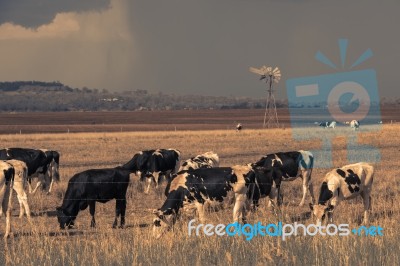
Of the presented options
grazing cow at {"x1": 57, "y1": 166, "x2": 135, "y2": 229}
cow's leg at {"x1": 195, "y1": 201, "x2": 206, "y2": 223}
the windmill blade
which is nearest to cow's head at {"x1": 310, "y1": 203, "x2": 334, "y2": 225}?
cow's leg at {"x1": 195, "y1": 201, "x2": 206, "y2": 223}

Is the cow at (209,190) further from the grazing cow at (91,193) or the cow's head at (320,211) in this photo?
the grazing cow at (91,193)

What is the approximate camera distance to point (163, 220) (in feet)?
44.6

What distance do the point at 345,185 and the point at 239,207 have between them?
2.67 m

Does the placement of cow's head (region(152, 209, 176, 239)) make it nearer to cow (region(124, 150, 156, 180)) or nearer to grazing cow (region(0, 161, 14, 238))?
grazing cow (region(0, 161, 14, 238))

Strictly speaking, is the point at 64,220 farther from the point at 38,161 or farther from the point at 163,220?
the point at 38,161

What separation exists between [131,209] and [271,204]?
403 centimetres

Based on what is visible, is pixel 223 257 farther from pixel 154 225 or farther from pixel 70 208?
pixel 70 208

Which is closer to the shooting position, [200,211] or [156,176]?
[200,211]

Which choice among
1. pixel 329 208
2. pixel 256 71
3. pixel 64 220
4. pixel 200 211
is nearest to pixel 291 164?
pixel 329 208

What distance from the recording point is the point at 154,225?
1340cm

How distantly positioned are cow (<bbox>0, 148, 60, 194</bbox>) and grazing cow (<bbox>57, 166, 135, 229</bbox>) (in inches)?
225

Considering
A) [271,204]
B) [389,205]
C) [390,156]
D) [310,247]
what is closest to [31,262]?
[310,247]

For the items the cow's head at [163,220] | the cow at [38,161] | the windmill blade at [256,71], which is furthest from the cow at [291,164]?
the windmill blade at [256,71]

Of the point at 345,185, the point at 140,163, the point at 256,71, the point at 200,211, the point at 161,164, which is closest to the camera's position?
the point at 200,211
